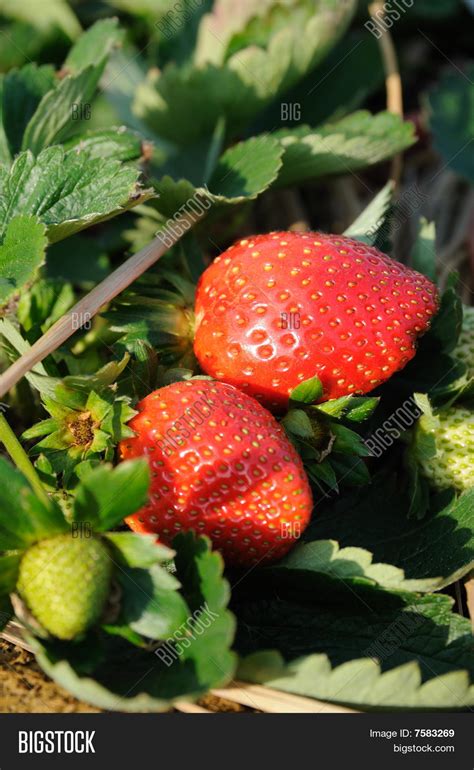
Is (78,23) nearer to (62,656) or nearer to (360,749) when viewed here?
(62,656)

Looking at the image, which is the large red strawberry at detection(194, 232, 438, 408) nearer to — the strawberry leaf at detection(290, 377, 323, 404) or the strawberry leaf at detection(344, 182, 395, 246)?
the strawberry leaf at detection(290, 377, 323, 404)

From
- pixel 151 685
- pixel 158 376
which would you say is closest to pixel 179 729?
pixel 151 685

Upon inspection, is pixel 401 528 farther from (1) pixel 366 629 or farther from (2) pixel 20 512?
(2) pixel 20 512

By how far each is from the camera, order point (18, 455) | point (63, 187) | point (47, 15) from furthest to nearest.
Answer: point (47, 15) < point (63, 187) < point (18, 455)

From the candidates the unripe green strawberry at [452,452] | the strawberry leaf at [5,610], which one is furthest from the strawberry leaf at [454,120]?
the strawberry leaf at [5,610]

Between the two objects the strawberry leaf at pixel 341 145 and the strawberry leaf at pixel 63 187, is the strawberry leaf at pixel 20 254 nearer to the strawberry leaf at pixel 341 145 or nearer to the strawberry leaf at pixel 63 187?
the strawberry leaf at pixel 63 187

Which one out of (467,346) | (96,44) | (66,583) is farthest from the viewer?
(96,44)

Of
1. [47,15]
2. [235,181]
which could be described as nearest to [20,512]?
[235,181]
